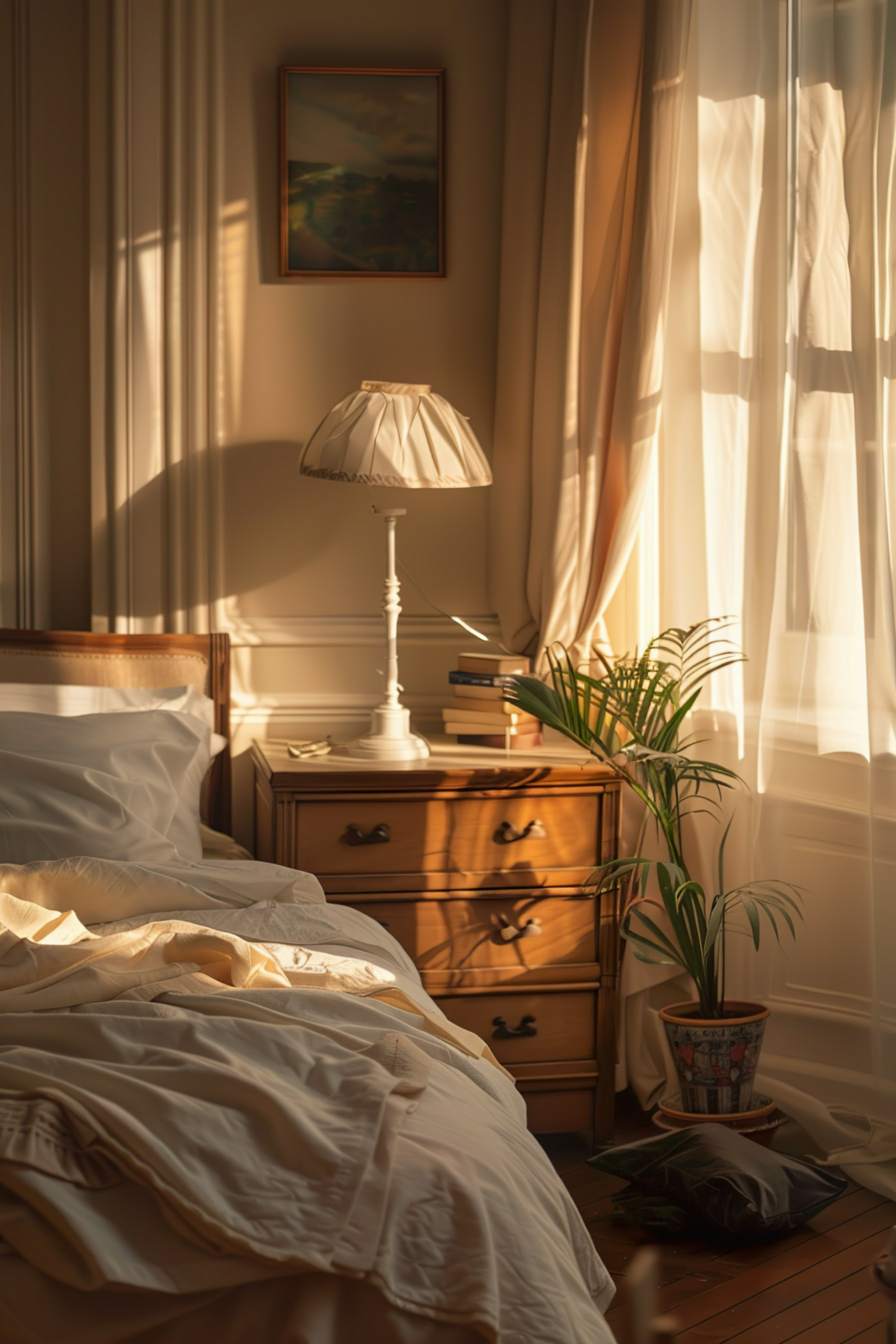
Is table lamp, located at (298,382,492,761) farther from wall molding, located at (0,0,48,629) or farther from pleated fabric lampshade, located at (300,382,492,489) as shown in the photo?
wall molding, located at (0,0,48,629)

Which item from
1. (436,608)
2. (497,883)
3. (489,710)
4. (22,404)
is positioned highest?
(22,404)

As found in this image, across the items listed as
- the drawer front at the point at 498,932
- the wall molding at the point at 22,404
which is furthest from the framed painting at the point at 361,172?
the drawer front at the point at 498,932

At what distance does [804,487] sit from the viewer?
2.56 meters

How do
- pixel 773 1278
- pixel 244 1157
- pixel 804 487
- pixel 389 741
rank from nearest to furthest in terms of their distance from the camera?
1. pixel 244 1157
2. pixel 773 1278
3. pixel 804 487
4. pixel 389 741

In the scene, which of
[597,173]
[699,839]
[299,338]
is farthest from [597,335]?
[699,839]

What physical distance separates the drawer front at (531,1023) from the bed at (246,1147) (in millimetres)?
806

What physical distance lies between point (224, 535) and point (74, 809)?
1.15m

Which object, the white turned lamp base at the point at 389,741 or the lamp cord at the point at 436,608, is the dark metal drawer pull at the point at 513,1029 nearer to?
the white turned lamp base at the point at 389,741

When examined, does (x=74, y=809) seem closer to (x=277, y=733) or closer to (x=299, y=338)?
(x=277, y=733)

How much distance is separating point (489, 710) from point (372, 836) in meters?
0.45

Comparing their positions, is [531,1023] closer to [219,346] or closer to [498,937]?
[498,937]

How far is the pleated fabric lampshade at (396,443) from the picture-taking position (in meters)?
2.70

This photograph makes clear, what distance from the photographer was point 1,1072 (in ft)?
4.19

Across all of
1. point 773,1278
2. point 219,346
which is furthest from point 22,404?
point 773,1278
